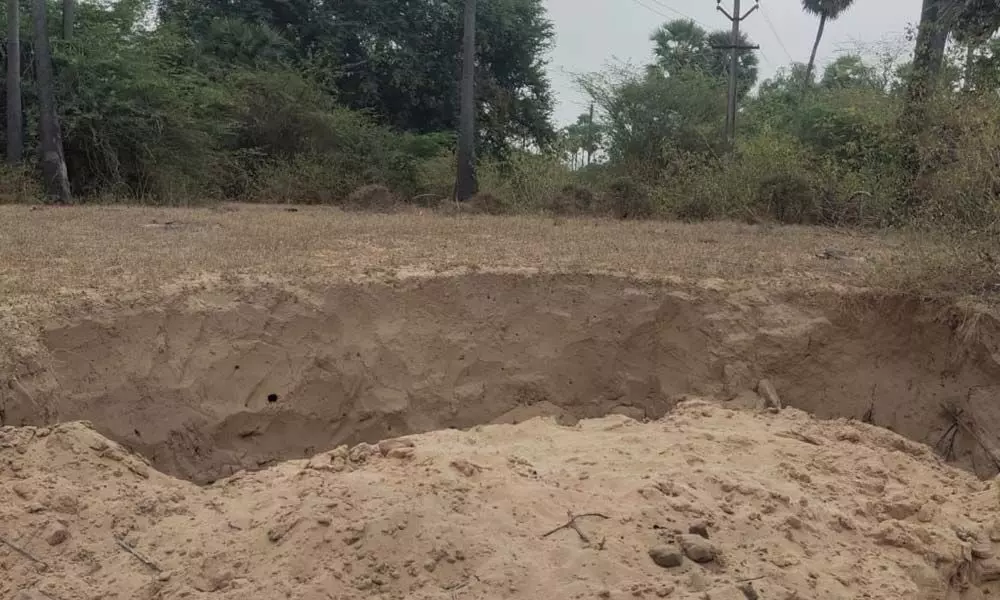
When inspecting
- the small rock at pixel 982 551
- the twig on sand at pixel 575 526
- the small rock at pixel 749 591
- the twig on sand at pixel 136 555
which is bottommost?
the small rock at pixel 982 551

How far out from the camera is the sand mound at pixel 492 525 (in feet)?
11.2

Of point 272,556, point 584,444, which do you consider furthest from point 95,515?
point 584,444

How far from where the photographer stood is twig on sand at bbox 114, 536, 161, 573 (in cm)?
356

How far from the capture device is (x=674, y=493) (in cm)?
401

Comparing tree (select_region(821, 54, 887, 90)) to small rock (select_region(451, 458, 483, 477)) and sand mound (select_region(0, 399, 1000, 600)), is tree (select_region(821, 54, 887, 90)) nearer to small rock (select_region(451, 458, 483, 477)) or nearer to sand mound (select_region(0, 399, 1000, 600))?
sand mound (select_region(0, 399, 1000, 600))

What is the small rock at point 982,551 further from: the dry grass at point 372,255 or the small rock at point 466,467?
the dry grass at point 372,255

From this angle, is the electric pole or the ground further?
the electric pole

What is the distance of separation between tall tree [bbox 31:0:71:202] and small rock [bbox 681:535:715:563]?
11110 mm

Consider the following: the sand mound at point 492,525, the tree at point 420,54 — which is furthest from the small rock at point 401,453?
the tree at point 420,54

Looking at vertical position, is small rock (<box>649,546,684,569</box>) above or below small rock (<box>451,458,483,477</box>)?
below

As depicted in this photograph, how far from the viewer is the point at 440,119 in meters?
20.1

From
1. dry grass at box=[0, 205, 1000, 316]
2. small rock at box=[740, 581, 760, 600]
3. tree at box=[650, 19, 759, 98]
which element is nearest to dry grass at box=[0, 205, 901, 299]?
dry grass at box=[0, 205, 1000, 316]

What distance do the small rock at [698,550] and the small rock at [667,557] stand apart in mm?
49

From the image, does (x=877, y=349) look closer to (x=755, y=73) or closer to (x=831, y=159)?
(x=831, y=159)
